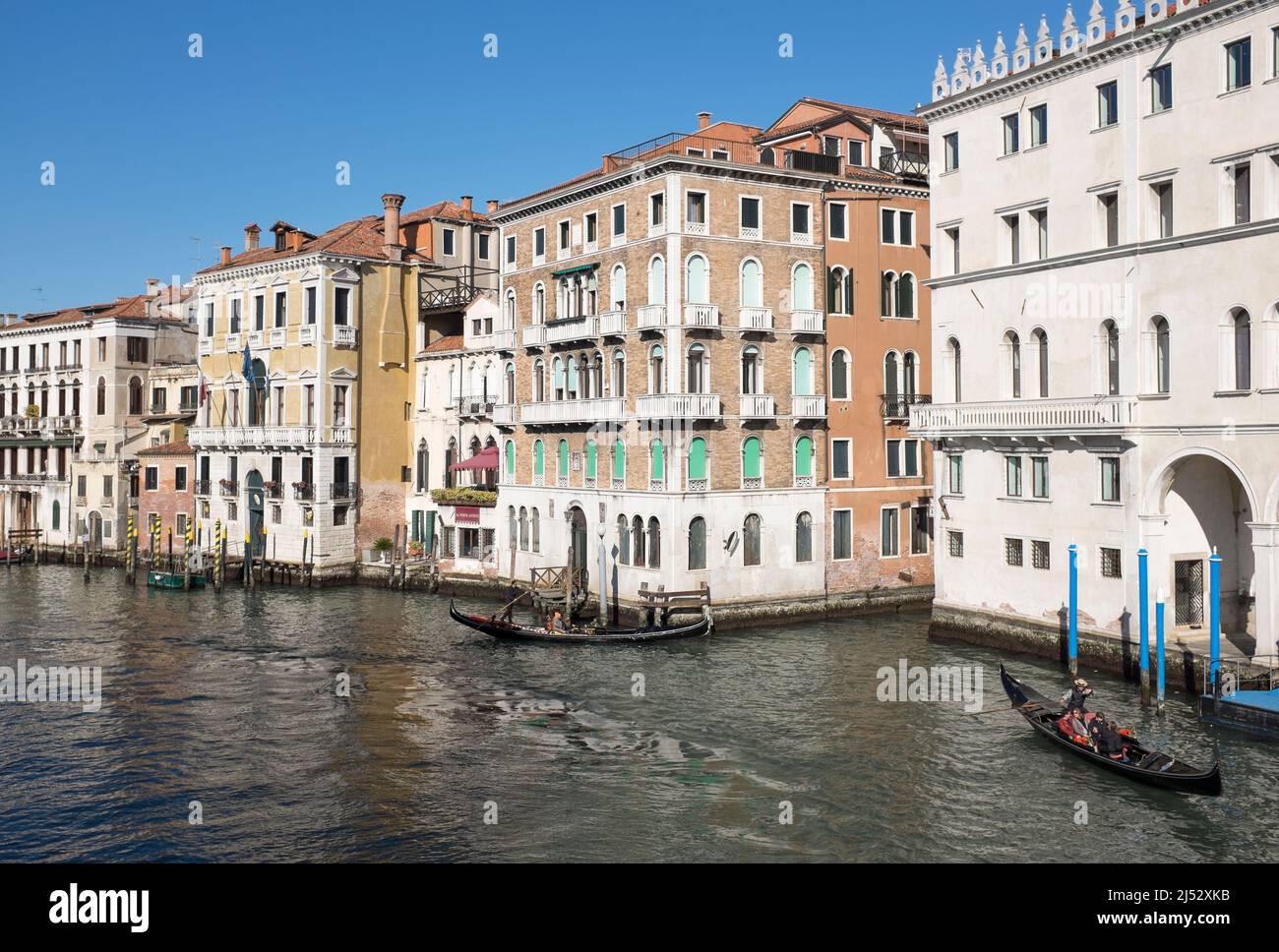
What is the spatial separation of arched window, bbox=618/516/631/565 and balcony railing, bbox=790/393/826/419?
19.0 ft

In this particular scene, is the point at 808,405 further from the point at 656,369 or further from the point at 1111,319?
the point at 1111,319

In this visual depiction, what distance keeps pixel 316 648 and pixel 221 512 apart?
19.5m

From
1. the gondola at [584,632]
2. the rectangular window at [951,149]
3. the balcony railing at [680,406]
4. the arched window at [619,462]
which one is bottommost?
the gondola at [584,632]

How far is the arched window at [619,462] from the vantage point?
113ft

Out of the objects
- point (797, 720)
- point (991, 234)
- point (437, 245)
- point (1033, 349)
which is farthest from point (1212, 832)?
point (437, 245)

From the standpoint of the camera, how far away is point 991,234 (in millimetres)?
28359

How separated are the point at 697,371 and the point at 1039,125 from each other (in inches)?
429

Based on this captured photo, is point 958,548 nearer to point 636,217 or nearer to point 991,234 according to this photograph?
point 991,234

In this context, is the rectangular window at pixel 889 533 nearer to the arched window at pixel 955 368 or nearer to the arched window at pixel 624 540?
the arched window at pixel 955 368

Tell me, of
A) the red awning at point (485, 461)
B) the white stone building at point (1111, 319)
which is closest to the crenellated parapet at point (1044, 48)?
the white stone building at point (1111, 319)

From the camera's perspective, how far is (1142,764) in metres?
18.1

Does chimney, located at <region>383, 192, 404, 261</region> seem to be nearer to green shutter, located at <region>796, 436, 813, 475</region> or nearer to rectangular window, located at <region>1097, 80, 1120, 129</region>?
green shutter, located at <region>796, 436, 813, 475</region>

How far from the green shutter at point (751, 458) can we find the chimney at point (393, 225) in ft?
60.3

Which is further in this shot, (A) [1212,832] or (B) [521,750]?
(B) [521,750]
